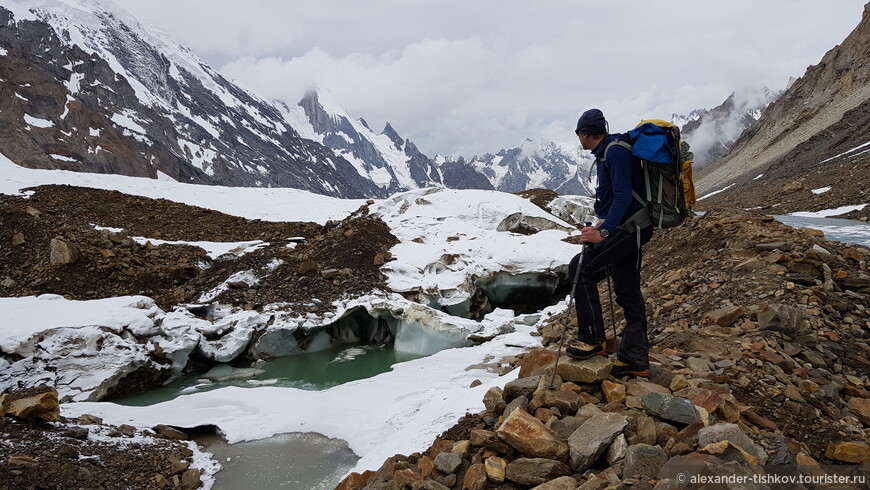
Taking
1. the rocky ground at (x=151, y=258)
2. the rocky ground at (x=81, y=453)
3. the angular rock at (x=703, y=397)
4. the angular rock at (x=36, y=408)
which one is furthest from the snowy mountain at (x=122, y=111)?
the angular rock at (x=703, y=397)

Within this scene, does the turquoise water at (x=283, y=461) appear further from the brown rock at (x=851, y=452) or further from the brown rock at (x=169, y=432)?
the brown rock at (x=851, y=452)

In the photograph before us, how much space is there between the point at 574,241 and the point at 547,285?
288cm

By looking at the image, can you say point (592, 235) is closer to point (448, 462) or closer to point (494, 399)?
point (494, 399)

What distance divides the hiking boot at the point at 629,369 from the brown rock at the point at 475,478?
1522mm

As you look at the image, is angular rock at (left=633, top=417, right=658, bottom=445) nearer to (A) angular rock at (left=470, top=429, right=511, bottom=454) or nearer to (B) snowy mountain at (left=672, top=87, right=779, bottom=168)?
(A) angular rock at (left=470, top=429, right=511, bottom=454)

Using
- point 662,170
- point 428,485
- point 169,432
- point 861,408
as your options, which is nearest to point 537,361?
point 428,485

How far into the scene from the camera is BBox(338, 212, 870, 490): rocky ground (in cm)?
311

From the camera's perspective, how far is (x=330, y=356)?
1239 cm

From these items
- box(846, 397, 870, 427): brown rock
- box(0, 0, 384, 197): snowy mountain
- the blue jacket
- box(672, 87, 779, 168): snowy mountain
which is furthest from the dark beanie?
box(672, 87, 779, 168): snowy mountain

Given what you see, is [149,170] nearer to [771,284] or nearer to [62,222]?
[62,222]

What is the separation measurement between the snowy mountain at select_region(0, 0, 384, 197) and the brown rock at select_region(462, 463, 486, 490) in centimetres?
8365

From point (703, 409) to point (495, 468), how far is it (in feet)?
5.21

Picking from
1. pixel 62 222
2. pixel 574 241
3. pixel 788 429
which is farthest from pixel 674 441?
pixel 62 222

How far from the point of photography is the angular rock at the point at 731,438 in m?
2.99
